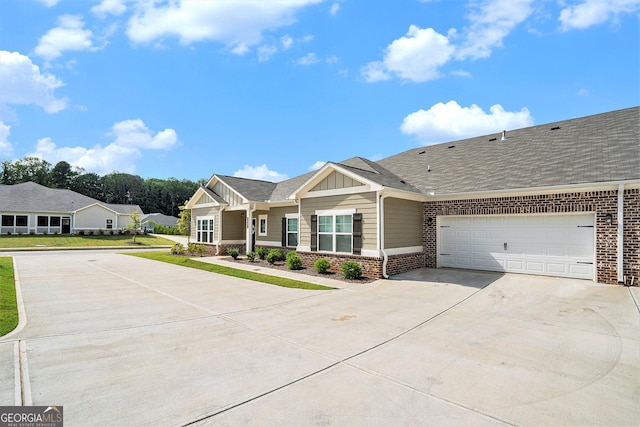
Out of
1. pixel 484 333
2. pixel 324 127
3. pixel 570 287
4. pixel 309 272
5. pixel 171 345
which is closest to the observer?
pixel 171 345

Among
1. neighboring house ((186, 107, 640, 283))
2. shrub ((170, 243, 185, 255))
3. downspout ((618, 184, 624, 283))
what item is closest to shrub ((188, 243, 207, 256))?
shrub ((170, 243, 185, 255))

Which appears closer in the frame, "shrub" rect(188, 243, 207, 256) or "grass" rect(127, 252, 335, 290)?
"grass" rect(127, 252, 335, 290)

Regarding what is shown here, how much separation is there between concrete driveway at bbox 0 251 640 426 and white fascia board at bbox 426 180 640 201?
2.86 m

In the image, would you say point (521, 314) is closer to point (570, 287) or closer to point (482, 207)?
point (570, 287)

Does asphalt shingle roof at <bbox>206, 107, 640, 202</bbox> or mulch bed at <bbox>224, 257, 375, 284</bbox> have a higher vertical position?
asphalt shingle roof at <bbox>206, 107, 640, 202</bbox>

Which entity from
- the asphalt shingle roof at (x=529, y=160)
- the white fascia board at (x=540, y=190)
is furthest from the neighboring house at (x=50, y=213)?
the white fascia board at (x=540, y=190)

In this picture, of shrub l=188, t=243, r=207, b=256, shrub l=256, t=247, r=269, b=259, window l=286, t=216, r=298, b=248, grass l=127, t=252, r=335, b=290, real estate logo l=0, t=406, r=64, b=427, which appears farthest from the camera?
shrub l=188, t=243, r=207, b=256

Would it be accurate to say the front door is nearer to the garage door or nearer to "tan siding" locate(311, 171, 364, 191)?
"tan siding" locate(311, 171, 364, 191)

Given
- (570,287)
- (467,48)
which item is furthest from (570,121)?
(570,287)

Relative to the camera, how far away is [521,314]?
673 cm

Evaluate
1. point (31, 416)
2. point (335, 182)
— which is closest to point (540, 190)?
point (335, 182)

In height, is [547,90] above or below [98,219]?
above

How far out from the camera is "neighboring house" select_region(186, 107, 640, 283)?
9203 mm

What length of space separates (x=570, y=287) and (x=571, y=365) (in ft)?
19.0
